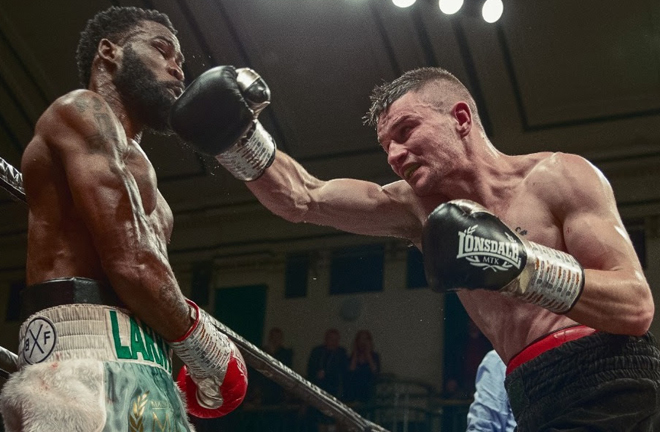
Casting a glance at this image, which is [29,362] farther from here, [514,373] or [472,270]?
[514,373]

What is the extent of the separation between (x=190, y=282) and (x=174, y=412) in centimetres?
644

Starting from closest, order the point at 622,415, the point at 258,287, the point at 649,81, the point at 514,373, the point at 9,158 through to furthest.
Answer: the point at 622,415 < the point at 514,373 < the point at 649,81 < the point at 9,158 < the point at 258,287

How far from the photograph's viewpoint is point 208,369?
4.97ft

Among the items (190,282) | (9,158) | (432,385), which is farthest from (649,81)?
(9,158)

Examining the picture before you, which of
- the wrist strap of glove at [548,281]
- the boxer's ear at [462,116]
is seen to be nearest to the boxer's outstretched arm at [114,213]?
the wrist strap of glove at [548,281]

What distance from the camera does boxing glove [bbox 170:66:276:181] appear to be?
165cm

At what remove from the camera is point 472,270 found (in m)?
1.45

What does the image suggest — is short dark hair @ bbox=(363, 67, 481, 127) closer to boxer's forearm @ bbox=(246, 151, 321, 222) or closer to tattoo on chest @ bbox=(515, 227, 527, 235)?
boxer's forearm @ bbox=(246, 151, 321, 222)

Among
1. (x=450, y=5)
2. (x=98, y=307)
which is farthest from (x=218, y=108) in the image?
(x=450, y=5)

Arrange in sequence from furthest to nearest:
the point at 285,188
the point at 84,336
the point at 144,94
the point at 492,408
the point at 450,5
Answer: the point at 450,5
the point at 492,408
the point at 285,188
the point at 144,94
the point at 84,336

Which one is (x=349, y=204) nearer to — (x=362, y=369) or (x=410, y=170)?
(x=410, y=170)

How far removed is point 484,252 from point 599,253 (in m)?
0.33

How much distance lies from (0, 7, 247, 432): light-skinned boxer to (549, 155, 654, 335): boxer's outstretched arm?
2.12 feet

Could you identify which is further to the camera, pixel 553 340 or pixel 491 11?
pixel 491 11
